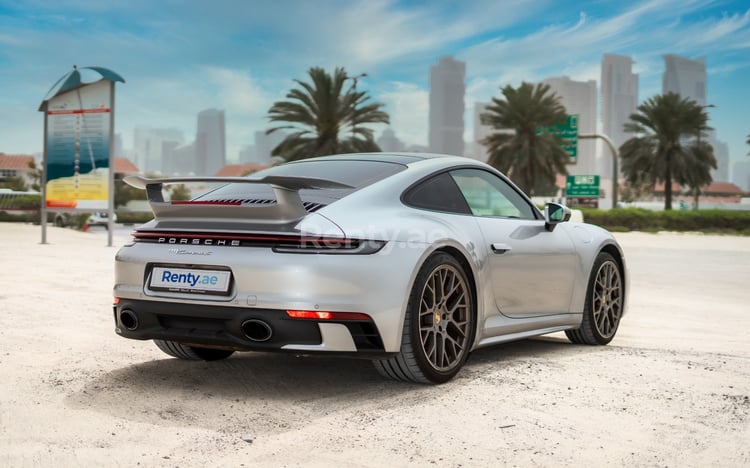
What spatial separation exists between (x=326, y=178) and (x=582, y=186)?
55089 mm

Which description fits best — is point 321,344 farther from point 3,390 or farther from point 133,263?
point 3,390

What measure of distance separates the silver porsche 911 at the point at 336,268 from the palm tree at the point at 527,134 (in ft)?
142

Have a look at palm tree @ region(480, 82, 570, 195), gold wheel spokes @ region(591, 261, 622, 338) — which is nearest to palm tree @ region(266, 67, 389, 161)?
palm tree @ region(480, 82, 570, 195)

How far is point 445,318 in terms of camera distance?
5.03 meters

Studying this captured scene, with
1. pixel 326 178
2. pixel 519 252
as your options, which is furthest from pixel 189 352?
pixel 519 252

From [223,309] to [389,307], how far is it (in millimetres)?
872

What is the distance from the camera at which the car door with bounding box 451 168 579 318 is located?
5.58m

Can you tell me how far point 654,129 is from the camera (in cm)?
5369

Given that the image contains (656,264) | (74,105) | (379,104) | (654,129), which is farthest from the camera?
(654,129)

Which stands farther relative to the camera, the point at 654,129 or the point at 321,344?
the point at 654,129

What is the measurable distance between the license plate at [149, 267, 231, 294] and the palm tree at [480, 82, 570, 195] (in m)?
44.3

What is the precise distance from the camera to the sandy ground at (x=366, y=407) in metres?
3.69

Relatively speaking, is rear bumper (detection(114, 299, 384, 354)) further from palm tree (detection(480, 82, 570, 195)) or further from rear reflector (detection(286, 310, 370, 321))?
palm tree (detection(480, 82, 570, 195))

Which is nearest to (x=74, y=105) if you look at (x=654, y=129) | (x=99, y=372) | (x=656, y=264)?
(x=656, y=264)
